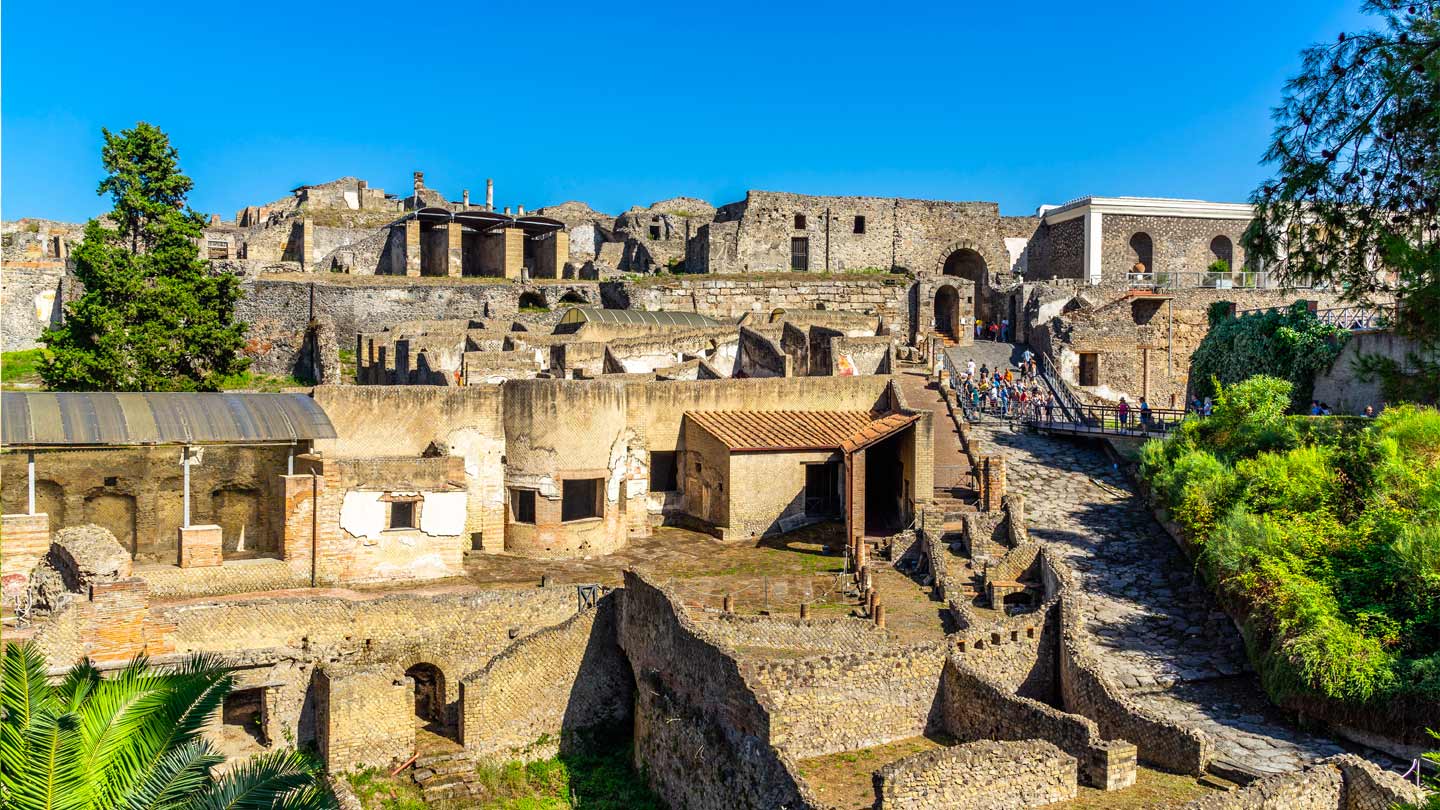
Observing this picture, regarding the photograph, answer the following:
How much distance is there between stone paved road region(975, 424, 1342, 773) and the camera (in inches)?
585

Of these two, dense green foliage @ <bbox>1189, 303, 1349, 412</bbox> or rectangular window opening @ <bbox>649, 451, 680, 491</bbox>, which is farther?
dense green foliage @ <bbox>1189, 303, 1349, 412</bbox>

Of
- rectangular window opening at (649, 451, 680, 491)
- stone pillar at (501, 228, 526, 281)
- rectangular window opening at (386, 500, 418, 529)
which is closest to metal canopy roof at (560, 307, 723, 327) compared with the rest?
stone pillar at (501, 228, 526, 281)

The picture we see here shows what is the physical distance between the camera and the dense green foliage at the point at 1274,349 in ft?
89.7

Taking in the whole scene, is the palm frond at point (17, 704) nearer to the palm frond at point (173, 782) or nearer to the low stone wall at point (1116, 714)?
the palm frond at point (173, 782)

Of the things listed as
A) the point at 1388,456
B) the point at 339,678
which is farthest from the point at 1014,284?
the point at 339,678

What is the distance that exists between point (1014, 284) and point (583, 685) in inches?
1152

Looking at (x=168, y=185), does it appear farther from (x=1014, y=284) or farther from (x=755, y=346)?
(x=1014, y=284)

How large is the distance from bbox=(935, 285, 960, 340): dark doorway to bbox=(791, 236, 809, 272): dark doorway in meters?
5.06

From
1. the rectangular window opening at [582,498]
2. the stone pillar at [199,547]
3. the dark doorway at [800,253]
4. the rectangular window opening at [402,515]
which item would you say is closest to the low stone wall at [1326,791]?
the rectangular window opening at [402,515]

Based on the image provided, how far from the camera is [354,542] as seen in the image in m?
20.5

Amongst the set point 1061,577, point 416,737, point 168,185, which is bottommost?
point 416,737

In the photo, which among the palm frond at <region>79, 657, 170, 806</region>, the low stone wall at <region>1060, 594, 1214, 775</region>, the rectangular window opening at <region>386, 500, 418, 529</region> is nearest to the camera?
the palm frond at <region>79, 657, 170, 806</region>

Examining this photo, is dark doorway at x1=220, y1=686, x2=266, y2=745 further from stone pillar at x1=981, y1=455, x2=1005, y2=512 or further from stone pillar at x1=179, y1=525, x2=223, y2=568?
stone pillar at x1=981, y1=455, x2=1005, y2=512

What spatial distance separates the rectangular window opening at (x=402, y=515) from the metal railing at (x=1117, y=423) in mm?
14547
